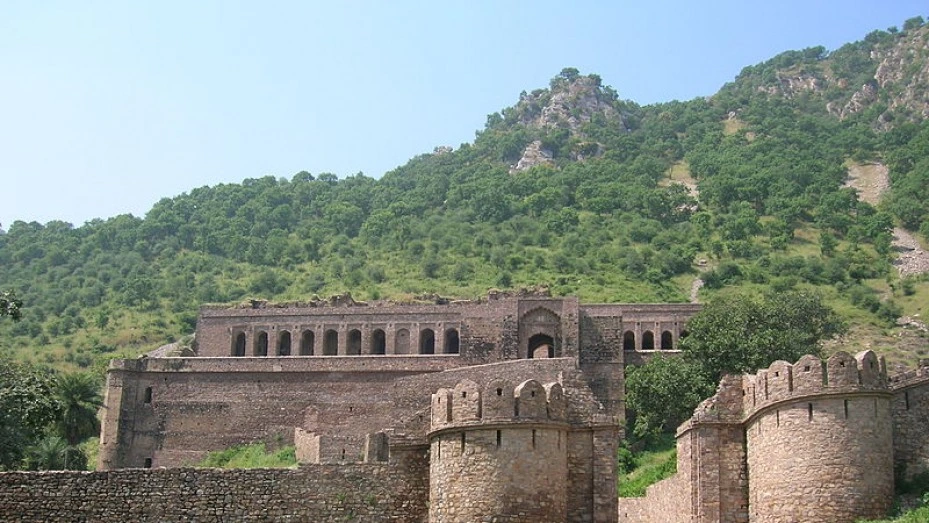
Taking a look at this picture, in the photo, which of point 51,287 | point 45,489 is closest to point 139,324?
point 51,287

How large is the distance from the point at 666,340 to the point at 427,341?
43.5 ft

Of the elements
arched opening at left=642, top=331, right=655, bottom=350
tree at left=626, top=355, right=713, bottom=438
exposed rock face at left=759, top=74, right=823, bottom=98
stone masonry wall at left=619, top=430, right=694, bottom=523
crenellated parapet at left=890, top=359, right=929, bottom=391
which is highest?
exposed rock face at left=759, top=74, right=823, bottom=98

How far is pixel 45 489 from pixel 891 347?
60.1 m

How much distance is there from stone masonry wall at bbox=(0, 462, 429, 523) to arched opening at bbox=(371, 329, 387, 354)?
138 ft

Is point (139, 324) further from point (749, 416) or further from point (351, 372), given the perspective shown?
point (749, 416)

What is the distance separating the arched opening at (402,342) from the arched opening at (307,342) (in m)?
4.85

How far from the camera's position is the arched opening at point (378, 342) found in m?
67.8

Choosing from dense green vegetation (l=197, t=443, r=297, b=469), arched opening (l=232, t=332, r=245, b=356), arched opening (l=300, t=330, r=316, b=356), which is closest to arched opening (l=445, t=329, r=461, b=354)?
arched opening (l=300, t=330, r=316, b=356)

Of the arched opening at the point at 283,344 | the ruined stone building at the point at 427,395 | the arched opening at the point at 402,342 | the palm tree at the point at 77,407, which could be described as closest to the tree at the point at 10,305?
the ruined stone building at the point at 427,395

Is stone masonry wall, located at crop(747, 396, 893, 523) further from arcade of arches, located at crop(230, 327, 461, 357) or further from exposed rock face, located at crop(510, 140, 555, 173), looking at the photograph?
exposed rock face, located at crop(510, 140, 555, 173)

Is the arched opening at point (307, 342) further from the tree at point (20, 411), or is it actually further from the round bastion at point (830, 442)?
the round bastion at point (830, 442)

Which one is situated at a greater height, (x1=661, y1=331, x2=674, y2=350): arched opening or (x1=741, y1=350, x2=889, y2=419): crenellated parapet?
(x1=661, y1=331, x2=674, y2=350): arched opening

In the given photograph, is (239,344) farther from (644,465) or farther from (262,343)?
(644,465)

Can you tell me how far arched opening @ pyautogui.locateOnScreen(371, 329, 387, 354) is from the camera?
222 feet
